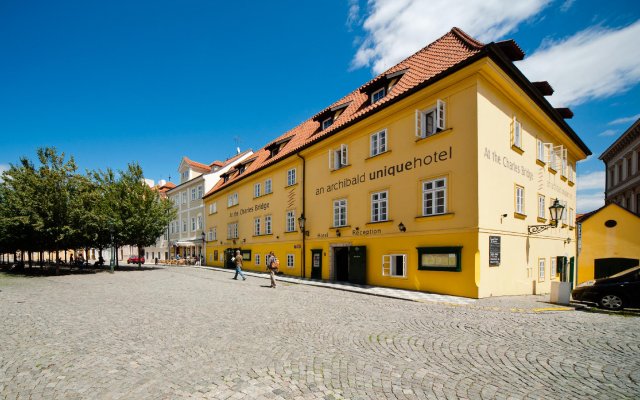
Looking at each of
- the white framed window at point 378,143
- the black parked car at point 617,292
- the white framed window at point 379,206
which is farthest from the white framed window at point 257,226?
the black parked car at point 617,292

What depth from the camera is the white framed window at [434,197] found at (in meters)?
13.7

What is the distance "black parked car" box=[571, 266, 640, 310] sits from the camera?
409 inches

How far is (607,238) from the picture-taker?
21.9 m

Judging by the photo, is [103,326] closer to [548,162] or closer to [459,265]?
[459,265]

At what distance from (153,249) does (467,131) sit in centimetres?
5322

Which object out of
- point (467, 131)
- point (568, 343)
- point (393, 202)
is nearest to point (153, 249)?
point (393, 202)

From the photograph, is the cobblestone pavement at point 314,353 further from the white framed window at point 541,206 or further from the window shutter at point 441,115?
the white framed window at point 541,206

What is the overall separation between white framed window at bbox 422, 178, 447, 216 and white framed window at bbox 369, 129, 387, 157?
3.32 meters

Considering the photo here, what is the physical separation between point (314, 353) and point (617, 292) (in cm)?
1074

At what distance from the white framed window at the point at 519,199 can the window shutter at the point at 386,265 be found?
6221 mm

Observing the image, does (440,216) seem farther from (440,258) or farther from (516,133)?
(516,133)

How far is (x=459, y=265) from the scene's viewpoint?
41.4ft

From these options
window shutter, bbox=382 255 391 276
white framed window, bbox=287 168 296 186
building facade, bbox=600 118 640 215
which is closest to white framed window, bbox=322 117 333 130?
white framed window, bbox=287 168 296 186

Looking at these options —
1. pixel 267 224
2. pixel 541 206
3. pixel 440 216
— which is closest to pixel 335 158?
pixel 440 216
